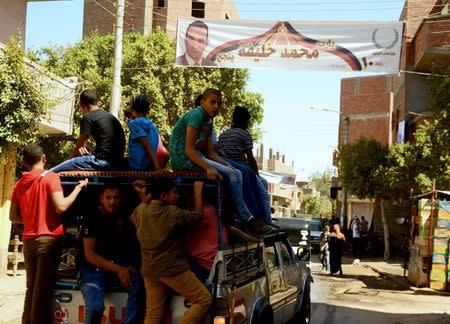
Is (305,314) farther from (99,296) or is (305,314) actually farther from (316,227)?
(316,227)

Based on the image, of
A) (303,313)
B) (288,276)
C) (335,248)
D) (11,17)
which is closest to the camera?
(288,276)

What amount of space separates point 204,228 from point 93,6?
45469 millimetres

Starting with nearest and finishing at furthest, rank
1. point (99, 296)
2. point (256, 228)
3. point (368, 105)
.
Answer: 1. point (99, 296)
2. point (256, 228)
3. point (368, 105)

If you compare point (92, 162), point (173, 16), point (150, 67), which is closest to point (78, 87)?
point (150, 67)

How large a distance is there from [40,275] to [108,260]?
23.8 inches

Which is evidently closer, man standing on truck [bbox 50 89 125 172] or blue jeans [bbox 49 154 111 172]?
blue jeans [bbox 49 154 111 172]

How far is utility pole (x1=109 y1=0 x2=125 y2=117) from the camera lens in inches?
542

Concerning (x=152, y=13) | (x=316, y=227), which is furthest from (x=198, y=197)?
(x=152, y=13)

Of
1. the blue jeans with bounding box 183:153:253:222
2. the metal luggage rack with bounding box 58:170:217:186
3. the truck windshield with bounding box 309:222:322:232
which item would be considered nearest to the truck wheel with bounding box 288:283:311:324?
the blue jeans with bounding box 183:153:253:222

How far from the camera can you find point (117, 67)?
14.4m

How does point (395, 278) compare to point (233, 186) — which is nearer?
point (233, 186)

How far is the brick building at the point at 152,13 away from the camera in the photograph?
148 feet

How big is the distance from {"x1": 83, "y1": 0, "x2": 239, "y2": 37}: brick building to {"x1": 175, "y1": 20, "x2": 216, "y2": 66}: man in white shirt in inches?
1198

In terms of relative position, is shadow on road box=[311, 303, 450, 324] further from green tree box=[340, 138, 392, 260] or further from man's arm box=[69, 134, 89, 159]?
green tree box=[340, 138, 392, 260]
